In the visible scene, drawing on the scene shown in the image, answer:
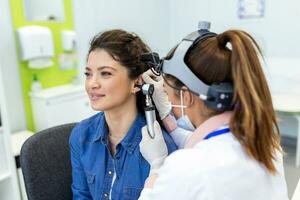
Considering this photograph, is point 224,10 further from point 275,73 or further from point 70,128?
point 70,128

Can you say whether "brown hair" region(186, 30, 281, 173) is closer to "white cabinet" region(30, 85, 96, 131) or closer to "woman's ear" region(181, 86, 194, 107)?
"woman's ear" region(181, 86, 194, 107)

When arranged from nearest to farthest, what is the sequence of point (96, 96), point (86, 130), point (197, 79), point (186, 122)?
point (197, 79)
point (186, 122)
point (96, 96)
point (86, 130)

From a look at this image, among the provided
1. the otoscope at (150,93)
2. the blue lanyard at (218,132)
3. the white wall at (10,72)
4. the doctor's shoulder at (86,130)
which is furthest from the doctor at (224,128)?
the white wall at (10,72)

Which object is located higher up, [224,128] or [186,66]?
[186,66]

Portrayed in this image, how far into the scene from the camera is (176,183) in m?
0.71

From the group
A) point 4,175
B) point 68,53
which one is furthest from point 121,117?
point 68,53

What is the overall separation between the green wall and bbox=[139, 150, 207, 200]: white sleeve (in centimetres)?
215

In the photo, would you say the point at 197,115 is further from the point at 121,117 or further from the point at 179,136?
the point at 121,117

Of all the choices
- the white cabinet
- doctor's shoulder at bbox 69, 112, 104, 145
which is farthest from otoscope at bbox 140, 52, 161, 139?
the white cabinet

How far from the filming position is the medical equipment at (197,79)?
76 cm

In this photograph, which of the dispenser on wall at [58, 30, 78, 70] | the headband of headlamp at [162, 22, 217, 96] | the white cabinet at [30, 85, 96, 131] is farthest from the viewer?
the dispenser on wall at [58, 30, 78, 70]

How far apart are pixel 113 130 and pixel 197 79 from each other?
1.74 feet

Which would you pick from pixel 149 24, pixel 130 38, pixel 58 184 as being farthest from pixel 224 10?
pixel 58 184

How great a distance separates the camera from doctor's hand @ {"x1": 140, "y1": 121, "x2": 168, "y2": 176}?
1049 mm
